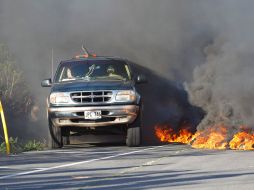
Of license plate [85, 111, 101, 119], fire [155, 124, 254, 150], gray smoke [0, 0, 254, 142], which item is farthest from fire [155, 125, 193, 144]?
license plate [85, 111, 101, 119]

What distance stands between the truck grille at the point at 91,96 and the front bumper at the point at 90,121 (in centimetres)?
21

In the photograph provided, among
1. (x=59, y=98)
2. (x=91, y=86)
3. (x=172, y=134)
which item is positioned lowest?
(x=172, y=134)

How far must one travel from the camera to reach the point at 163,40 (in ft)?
72.9

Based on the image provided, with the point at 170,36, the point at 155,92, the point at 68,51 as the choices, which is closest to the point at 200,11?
the point at 170,36

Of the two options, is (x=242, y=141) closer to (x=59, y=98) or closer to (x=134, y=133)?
(x=134, y=133)

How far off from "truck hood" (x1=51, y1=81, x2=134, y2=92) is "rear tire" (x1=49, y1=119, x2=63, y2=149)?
85cm

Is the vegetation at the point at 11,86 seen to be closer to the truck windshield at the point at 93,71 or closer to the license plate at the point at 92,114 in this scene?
the truck windshield at the point at 93,71

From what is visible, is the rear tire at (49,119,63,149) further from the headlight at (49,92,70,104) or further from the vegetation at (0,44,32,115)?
the vegetation at (0,44,32,115)

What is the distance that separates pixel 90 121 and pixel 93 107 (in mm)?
310

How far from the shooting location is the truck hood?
16203mm

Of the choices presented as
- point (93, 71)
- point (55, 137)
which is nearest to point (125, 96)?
point (93, 71)

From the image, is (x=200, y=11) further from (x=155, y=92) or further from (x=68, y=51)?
(x=68, y=51)

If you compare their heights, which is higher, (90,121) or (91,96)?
(91,96)

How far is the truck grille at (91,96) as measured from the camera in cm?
1606
